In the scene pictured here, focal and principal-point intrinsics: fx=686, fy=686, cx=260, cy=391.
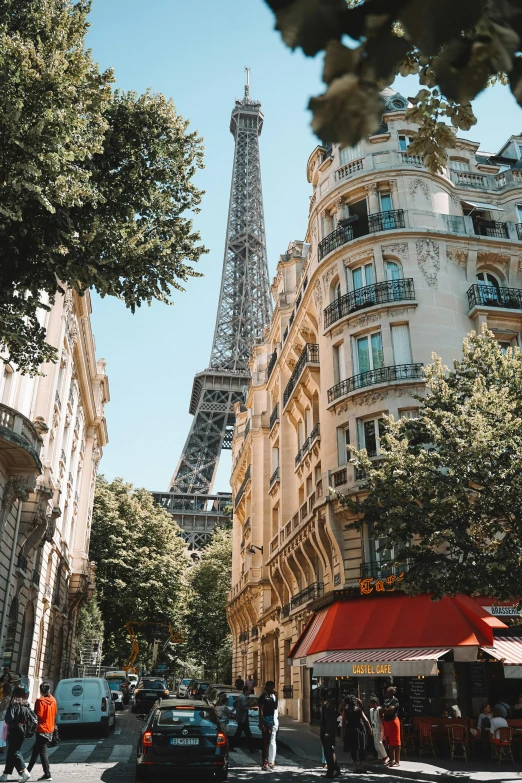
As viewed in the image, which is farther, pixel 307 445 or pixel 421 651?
pixel 307 445

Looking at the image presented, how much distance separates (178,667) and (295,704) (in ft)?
163

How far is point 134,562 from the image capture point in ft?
163

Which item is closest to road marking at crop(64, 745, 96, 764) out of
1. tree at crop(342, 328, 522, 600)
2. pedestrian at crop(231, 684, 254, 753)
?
pedestrian at crop(231, 684, 254, 753)

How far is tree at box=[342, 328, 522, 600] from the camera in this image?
1591 cm

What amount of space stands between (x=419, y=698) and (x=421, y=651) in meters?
3.36

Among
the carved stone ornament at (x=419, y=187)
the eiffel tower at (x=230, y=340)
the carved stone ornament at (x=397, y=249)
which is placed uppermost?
the eiffel tower at (x=230, y=340)

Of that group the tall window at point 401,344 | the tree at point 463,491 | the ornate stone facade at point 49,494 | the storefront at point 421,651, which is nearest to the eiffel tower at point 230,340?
the ornate stone facade at point 49,494

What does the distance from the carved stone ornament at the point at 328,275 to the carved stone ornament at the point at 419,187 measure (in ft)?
13.5

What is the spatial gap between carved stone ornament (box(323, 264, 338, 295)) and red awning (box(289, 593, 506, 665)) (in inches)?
486

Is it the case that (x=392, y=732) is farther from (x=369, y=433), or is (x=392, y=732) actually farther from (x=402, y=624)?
(x=369, y=433)

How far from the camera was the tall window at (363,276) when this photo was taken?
2617cm

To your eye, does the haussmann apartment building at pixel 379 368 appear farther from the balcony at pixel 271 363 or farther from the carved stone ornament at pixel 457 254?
the balcony at pixel 271 363

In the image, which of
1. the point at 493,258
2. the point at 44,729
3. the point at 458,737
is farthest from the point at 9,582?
the point at 493,258

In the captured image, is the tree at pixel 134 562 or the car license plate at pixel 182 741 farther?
the tree at pixel 134 562
